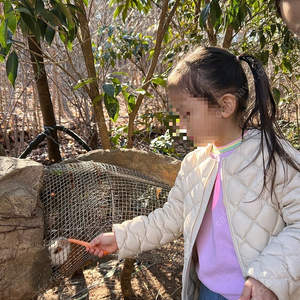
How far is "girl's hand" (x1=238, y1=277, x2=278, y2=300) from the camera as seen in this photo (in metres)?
0.90

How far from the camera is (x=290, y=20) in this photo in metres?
0.92

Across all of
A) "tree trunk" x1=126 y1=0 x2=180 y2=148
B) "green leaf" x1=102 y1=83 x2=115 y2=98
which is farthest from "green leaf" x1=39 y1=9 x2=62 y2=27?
"tree trunk" x1=126 y1=0 x2=180 y2=148

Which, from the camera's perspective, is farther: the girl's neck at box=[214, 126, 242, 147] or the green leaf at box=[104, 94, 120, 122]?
the green leaf at box=[104, 94, 120, 122]

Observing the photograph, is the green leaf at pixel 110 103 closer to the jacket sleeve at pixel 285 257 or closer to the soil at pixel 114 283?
the soil at pixel 114 283

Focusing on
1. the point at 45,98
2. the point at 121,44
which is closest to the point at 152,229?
the point at 45,98

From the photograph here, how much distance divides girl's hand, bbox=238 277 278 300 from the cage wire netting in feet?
2.83

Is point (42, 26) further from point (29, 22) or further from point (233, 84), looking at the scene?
point (233, 84)

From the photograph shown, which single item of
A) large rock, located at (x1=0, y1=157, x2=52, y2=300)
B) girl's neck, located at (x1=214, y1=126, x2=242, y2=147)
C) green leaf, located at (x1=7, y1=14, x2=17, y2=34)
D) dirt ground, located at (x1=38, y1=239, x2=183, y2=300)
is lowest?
dirt ground, located at (x1=38, y1=239, x2=183, y2=300)

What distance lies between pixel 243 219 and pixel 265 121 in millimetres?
291

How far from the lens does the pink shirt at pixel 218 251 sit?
1075mm

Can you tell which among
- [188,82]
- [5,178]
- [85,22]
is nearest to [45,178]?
[5,178]

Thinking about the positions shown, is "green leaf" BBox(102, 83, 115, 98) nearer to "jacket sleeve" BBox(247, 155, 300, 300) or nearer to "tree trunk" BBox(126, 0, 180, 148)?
"tree trunk" BBox(126, 0, 180, 148)

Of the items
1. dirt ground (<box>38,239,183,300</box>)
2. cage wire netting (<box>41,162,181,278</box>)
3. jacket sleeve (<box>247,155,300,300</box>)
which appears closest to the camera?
jacket sleeve (<box>247,155,300,300</box>)

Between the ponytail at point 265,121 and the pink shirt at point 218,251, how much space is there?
9 centimetres
